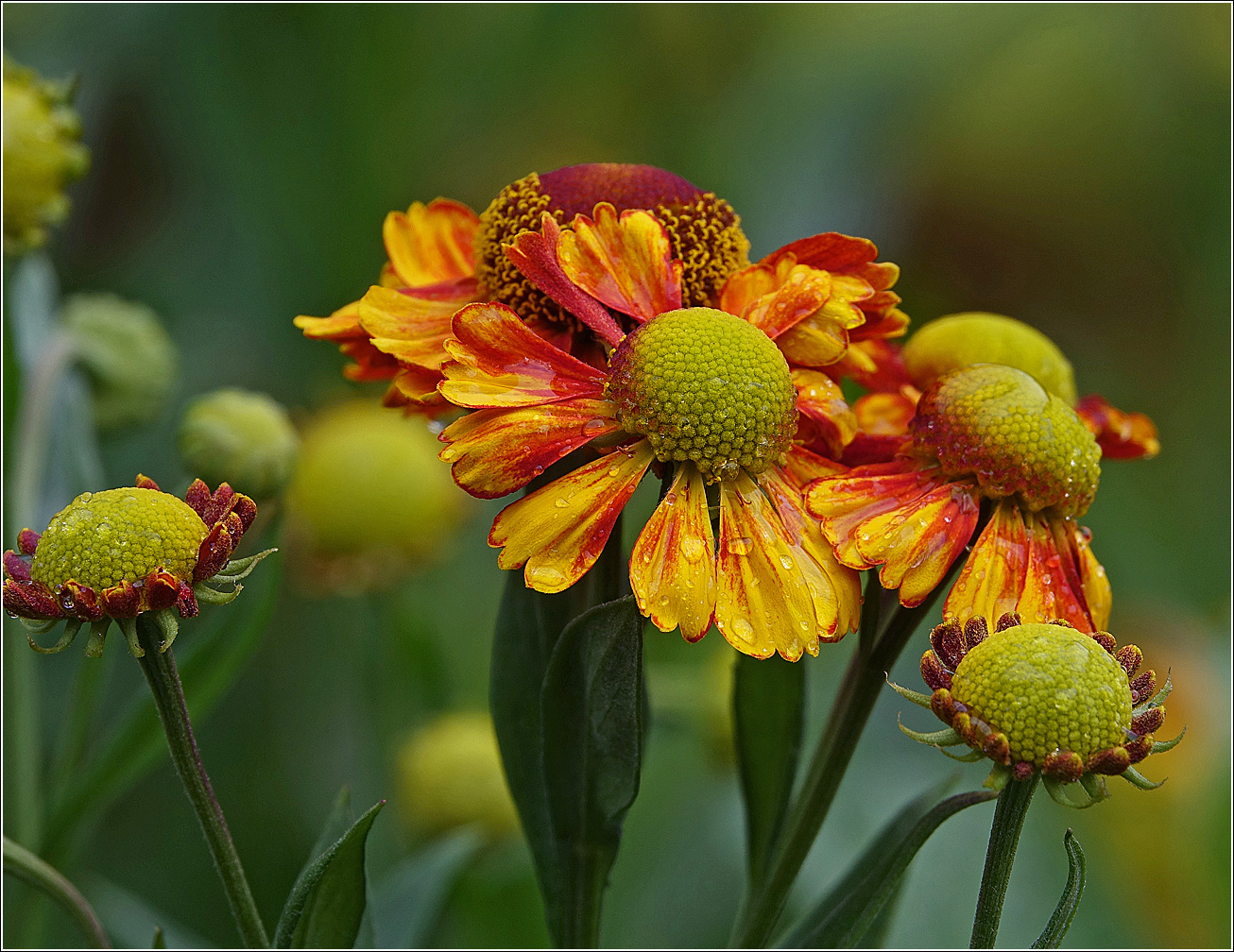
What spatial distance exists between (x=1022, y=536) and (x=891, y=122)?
142cm

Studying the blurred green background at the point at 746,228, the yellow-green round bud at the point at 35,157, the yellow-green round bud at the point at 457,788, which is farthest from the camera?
the blurred green background at the point at 746,228

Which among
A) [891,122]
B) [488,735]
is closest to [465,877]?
[488,735]

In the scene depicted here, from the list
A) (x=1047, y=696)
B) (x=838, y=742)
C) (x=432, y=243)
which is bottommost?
(x=838, y=742)

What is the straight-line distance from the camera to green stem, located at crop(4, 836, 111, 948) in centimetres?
62

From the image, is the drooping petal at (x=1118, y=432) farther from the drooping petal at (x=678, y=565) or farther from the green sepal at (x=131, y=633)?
the green sepal at (x=131, y=633)

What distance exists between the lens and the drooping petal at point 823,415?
2.07 feet

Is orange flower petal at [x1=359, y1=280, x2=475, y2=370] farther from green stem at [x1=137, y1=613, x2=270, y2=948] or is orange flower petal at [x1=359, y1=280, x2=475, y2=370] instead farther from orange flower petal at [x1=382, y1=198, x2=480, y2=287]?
green stem at [x1=137, y1=613, x2=270, y2=948]

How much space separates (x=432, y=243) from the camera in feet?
2.43

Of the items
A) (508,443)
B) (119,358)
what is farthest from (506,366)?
(119,358)

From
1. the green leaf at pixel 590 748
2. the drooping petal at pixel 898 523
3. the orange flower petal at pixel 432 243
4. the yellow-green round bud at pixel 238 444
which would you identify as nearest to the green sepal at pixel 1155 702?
the drooping petal at pixel 898 523

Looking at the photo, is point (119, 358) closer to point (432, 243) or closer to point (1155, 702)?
point (432, 243)

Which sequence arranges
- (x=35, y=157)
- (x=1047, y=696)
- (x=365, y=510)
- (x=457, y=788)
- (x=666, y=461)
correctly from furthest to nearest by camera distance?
(x=365, y=510), (x=457, y=788), (x=35, y=157), (x=666, y=461), (x=1047, y=696)

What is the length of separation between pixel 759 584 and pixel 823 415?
0.11 metres

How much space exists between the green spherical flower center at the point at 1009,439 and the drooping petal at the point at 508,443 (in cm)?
18
